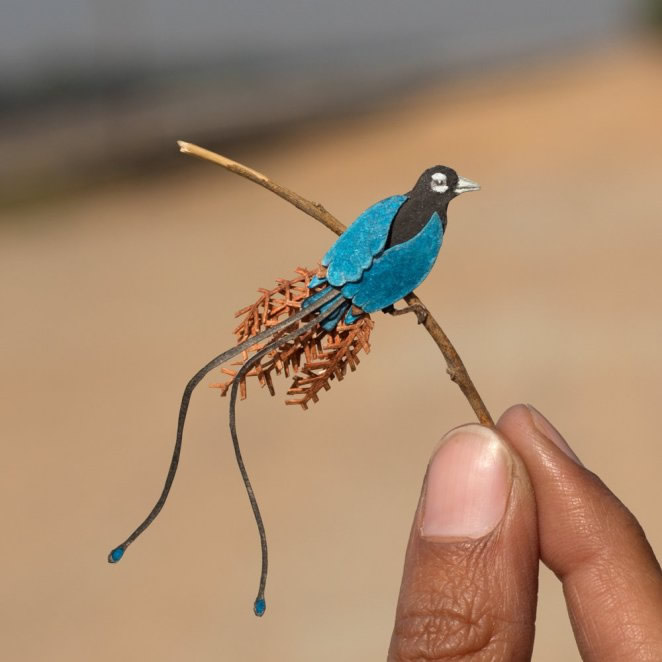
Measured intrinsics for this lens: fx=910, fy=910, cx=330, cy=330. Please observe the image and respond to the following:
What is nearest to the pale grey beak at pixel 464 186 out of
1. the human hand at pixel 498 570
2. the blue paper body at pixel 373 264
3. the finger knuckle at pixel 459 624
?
the blue paper body at pixel 373 264

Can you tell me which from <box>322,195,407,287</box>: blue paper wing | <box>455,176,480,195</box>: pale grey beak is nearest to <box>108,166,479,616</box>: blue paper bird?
<box>322,195,407,287</box>: blue paper wing

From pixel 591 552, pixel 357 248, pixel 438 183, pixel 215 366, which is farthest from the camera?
pixel 591 552

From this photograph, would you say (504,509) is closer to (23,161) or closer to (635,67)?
(23,161)

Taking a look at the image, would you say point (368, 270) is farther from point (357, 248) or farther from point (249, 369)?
point (249, 369)

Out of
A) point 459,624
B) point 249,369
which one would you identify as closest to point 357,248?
point 249,369

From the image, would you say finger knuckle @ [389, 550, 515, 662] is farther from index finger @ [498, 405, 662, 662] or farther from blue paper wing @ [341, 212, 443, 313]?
blue paper wing @ [341, 212, 443, 313]

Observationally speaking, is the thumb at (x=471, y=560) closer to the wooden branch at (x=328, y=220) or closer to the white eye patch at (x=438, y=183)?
the wooden branch at (x=328, y=220)

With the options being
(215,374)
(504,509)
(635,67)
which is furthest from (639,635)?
(635,67)
